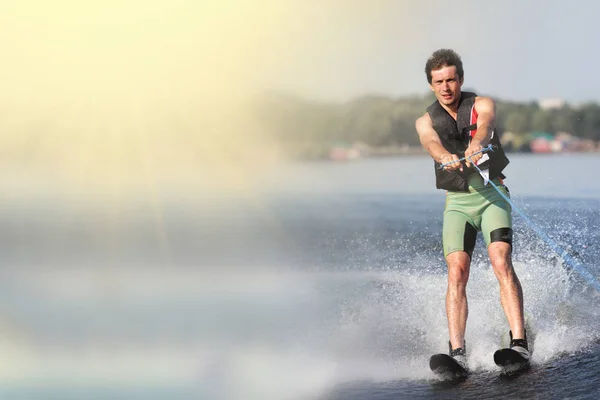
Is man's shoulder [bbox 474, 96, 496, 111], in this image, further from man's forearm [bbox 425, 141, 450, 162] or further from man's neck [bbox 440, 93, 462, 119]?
man's forearm [bbox 425, 141, 450, 162]

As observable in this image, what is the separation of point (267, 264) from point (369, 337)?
3810 mm

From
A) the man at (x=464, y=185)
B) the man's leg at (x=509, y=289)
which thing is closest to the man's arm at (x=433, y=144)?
the man at (x=464, y=185)

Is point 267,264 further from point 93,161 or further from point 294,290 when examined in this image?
point 93,161

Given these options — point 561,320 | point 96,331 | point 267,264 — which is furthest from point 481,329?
point 267,264

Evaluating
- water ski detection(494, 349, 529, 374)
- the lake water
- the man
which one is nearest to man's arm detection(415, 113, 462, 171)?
the man

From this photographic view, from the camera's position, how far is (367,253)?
831 cm

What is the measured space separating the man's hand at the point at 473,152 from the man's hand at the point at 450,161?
0.06 meters

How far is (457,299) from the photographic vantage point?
13.9ft

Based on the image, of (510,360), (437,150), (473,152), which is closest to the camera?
(510,360)

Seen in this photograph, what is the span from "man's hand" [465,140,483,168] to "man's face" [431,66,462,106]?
0.97 ft

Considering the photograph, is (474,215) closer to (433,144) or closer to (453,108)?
(433,144)

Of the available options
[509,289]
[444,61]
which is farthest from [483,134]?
[509,289]

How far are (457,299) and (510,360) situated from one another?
1.49 feet

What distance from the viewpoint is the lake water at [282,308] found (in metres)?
4.21
